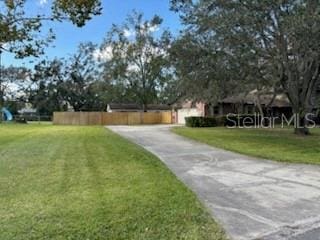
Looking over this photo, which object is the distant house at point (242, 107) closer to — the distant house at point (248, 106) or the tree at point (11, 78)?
the distant house at point (248, 106)

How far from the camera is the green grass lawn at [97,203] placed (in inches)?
198

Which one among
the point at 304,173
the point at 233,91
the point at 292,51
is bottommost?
the point at 304,173

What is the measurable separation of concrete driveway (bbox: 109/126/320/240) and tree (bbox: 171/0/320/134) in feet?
24.5

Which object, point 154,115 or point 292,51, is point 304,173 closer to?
point 292,51

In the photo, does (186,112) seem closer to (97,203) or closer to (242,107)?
(242,107)

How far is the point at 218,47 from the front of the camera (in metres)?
19.9

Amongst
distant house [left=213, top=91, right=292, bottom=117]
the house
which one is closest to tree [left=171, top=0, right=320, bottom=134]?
distant house [left=213, top=91, right=292, bottom=117]

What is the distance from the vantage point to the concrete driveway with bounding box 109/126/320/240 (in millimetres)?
5340

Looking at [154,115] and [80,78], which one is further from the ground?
[80,78]

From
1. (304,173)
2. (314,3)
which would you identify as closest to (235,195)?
(304,173)

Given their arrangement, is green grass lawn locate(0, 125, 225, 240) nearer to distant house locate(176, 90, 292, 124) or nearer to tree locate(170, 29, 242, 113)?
tree locate(170, 29, 242, 113)

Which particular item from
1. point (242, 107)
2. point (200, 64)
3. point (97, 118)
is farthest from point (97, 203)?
point (97, 118)

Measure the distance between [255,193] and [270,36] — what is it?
1452 cm

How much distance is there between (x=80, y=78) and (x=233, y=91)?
43769 millimetres
